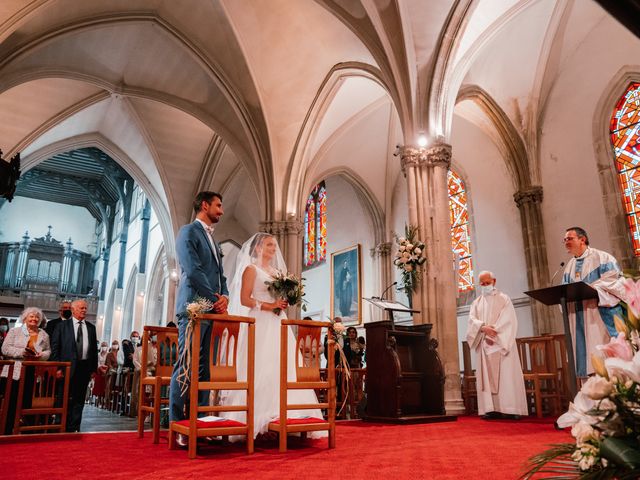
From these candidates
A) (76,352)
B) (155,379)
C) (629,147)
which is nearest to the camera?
(155,379)

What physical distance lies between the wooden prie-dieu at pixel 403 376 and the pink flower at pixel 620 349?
5.28 meters

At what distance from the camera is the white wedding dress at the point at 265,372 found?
4090 millimetres

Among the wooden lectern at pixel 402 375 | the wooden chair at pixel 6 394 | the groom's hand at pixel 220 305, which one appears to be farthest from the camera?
the wooden lectern at pixel 402 375

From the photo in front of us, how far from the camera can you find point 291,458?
3346mm

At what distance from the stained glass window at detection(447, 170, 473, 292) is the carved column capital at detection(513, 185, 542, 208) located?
1.63 meters

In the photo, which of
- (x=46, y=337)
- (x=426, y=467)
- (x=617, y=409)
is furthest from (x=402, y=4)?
(x=617, y=409)

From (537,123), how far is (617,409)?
11.5m

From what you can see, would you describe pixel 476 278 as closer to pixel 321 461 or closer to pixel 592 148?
pixel 592 148

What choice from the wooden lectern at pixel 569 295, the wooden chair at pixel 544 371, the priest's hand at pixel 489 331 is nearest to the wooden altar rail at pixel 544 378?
the wooden chair at pixel 544 371

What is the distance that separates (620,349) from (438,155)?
7.73m

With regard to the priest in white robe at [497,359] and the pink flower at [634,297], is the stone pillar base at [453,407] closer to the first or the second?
the priest in white robe at [497,359]

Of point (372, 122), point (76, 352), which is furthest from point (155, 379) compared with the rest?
point (372, 122)

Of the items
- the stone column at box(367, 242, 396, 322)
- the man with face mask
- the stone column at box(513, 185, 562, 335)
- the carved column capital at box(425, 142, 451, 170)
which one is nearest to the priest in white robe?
the carved column capital at box(425, 142, 451, 170)

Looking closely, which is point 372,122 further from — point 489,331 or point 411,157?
point 489,331
